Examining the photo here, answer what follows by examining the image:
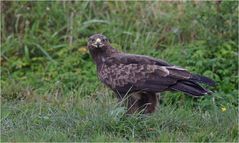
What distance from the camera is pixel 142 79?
7.29m

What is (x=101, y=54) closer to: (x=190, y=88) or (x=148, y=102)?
(x=148, y=102)

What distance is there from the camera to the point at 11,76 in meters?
10.3

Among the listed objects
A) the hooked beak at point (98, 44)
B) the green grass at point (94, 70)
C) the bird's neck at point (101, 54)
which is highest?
the hooked beak at point (98, 44)

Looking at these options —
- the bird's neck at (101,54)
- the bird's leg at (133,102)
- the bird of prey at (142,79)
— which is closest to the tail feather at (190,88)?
the bird of prey at (142,79)

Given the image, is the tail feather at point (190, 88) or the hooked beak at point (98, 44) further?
the hooked beak at point (98, 44)

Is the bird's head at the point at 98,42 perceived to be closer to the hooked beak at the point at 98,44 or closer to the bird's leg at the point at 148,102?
the hooked beak at the point at 98,44

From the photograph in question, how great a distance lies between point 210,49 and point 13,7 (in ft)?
11.0

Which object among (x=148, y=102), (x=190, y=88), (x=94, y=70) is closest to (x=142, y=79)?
(x=148, y=102)

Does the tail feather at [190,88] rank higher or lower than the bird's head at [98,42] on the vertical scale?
lower

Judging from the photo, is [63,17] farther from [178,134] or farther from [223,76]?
[178,134]

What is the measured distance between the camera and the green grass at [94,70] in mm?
6836

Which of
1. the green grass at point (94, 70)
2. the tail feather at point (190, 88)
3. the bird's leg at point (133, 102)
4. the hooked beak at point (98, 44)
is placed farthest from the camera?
the hooked beak at point (98, 44)

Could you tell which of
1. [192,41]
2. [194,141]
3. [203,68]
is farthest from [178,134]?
[192,41]

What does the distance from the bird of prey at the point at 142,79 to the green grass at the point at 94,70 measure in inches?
7.9
